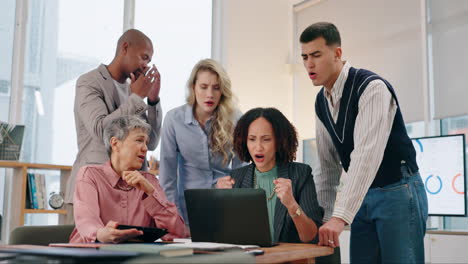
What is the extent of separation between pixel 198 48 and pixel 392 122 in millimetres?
3853

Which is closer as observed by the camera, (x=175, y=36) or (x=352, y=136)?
(x=352, y=136)

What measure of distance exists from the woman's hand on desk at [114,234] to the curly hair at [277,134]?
0.76 meters

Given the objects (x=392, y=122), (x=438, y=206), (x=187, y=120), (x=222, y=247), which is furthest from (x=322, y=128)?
(x=438, y=206)

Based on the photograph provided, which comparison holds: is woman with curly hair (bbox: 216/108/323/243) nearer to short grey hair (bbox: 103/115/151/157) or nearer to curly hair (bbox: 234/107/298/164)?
curly hair (bbox: 234/107/298/164)

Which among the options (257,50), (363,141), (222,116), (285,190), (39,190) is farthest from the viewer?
(257,50)

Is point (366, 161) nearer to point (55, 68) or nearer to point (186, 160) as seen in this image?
point (186, 160)

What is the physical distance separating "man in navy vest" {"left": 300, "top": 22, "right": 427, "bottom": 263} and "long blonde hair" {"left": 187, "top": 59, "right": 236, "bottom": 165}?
0.51m

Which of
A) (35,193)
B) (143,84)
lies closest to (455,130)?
(143,84)

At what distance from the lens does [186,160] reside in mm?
2412

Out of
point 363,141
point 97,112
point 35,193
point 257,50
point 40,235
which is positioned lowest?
point 40,235

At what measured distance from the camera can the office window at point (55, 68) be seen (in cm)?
425

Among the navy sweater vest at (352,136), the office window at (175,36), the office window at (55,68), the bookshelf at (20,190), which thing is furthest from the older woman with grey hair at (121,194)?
the office window at (175,36)

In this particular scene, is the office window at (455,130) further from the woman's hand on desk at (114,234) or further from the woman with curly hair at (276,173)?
the woman's hand on desk at (114,234)

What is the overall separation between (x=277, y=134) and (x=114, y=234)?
83 cm
